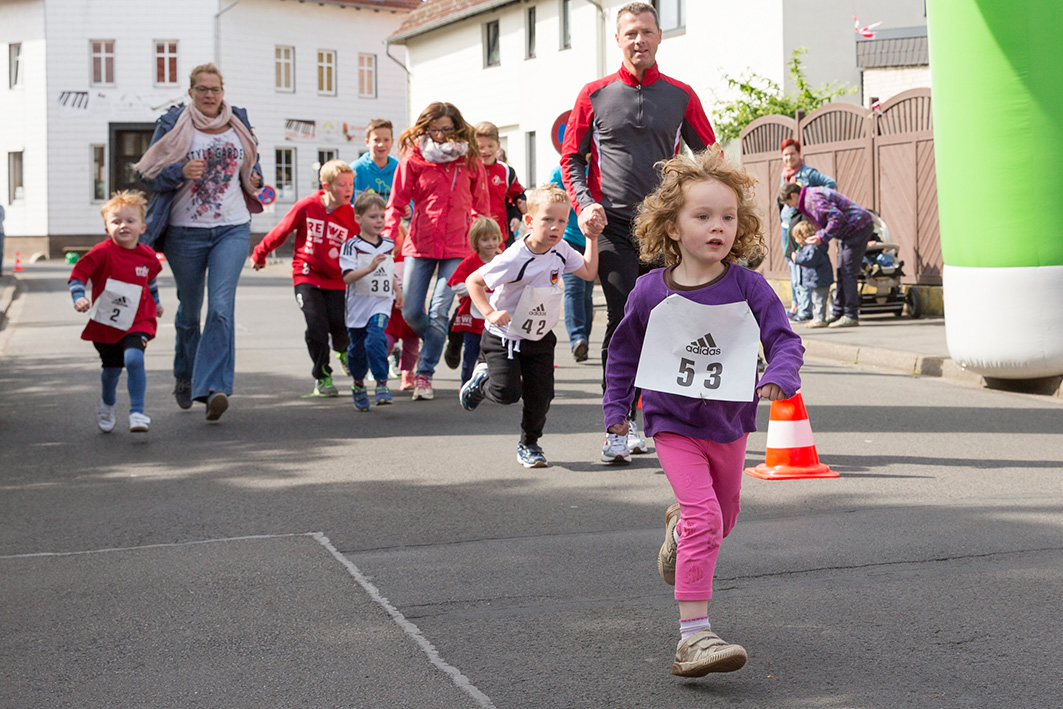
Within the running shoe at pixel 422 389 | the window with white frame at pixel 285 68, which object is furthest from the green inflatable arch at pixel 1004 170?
the window with white frame at pixel 285 68

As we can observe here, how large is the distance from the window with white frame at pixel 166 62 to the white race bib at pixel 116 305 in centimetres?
4392

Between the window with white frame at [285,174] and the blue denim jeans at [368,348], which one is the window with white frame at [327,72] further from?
the blue denim jeans at [368,348]

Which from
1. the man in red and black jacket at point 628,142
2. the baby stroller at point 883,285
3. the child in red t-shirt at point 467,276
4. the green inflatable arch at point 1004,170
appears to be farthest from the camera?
the baby stroller at point 883,285

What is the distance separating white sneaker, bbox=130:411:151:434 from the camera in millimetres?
8508

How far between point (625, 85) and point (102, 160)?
152 ft

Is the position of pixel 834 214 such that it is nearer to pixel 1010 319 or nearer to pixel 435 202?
pixel 1010 319

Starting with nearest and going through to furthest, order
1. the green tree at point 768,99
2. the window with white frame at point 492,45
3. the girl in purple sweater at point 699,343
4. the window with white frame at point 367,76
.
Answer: the girl in purple sweater at point 699,343 < the green tree at point 768,99 < the window with white frame at point 492,45 < the window with white frame at point 367,76

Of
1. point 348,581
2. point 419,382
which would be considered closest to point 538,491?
point 348,581

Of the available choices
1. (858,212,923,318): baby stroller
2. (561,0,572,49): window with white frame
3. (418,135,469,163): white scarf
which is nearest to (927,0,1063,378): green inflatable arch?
(418,135,469,163): white scarf

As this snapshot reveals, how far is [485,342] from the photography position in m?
7.21

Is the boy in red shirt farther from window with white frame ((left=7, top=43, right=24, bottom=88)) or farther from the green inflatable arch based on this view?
window with white frame ((left=7, top=43, right=24, bottom=88))

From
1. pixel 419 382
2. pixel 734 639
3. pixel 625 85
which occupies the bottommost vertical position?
pixel 734 639

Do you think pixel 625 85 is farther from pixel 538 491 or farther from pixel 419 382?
pixel 419 382

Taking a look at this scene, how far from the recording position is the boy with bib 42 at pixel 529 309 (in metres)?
6.96
